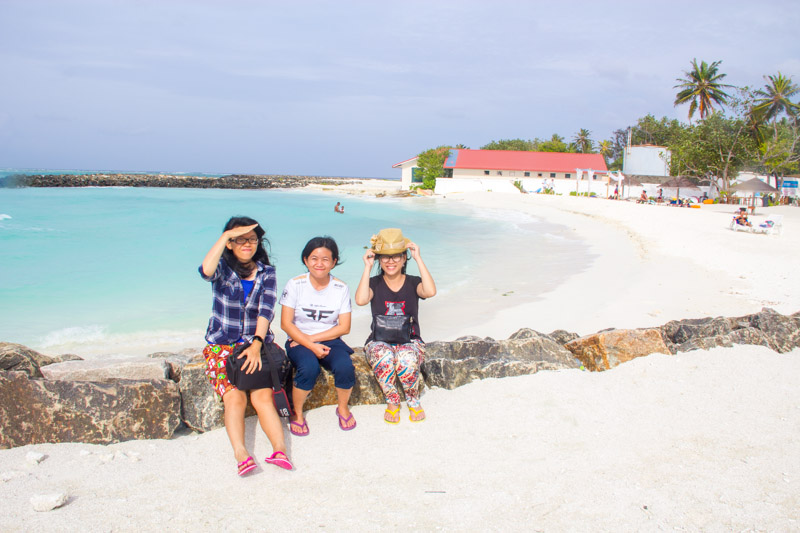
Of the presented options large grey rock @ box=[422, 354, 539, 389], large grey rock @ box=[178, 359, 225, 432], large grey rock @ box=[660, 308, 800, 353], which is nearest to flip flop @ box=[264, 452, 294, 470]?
large grey rock @ box=[178, 359, 225, 432]

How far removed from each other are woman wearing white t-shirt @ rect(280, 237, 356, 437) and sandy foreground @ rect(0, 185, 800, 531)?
0.25m

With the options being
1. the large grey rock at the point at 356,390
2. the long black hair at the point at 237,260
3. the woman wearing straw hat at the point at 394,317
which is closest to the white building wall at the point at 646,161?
the woman wearing straw hat at the point at 394,317

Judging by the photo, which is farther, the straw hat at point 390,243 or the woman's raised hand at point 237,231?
the straw hat at point 390,243

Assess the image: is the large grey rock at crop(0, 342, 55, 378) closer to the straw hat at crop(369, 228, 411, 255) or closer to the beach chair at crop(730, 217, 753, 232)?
the straw hat at crop(369, 228, 411, 255)

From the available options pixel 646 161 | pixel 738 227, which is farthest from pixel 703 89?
pixel 738 227

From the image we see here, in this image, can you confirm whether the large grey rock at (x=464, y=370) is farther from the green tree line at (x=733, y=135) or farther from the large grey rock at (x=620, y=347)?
the green tree line at (x=733, y=135)

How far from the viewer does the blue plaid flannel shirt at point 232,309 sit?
337 cm

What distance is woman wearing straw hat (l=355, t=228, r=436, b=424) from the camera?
3.59 metres

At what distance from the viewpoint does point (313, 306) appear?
365 cm

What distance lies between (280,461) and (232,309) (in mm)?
1024

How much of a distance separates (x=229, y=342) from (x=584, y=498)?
224 cm

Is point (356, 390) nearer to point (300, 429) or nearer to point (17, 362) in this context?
point (300, 429)

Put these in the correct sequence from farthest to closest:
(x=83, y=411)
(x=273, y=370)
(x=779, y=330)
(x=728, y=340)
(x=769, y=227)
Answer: (x=769, y=227)
(x=779, y=330)
(x=728, y=340)
(x=273, y=370)
(x=83, y=411)

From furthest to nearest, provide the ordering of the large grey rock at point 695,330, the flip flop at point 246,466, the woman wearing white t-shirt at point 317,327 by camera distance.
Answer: the large grey rock at point 695,330, the woman wearing white t-shirt at point 317,327, the flip flop at point 246,466
